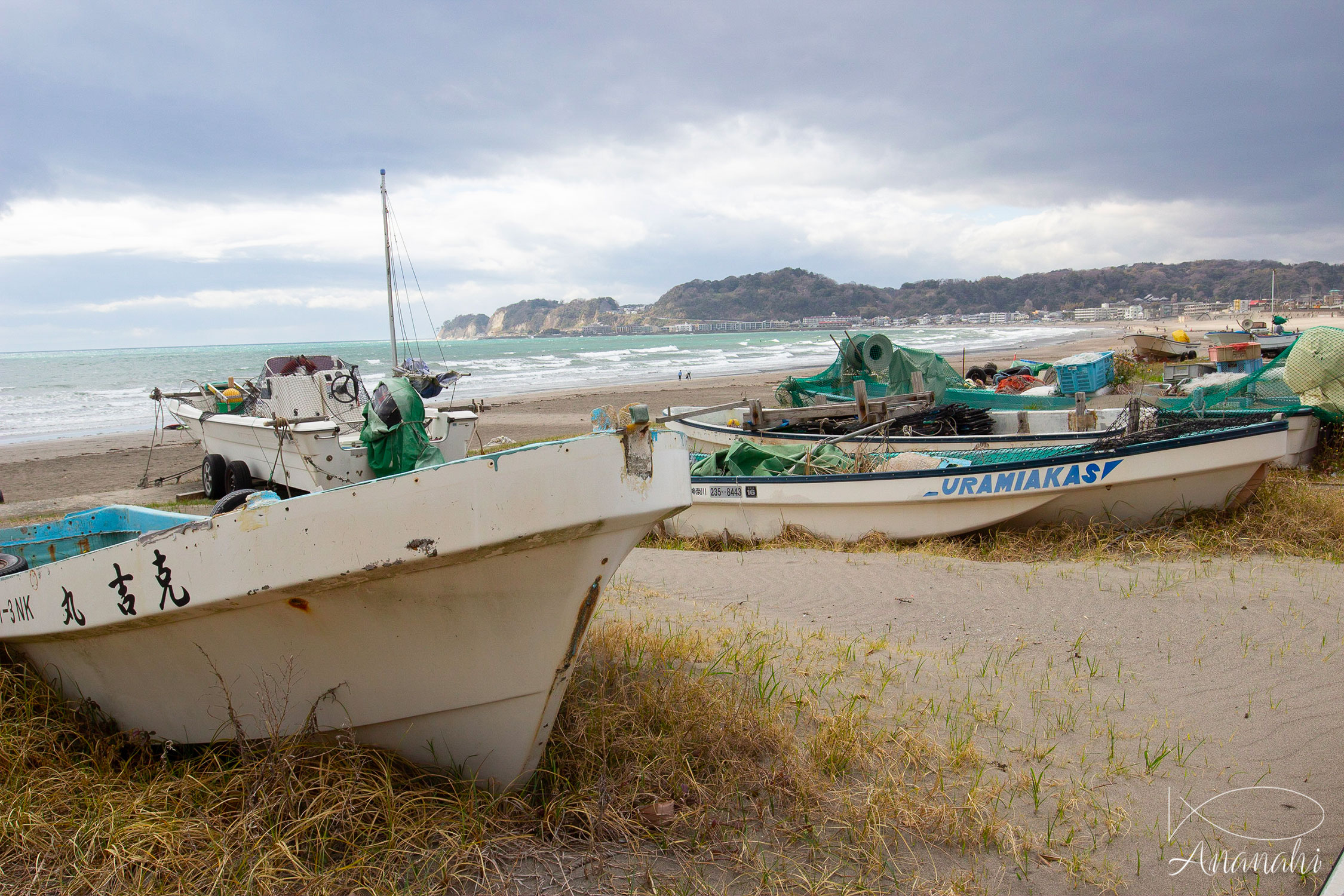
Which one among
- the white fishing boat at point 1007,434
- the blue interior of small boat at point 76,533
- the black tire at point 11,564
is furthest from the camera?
the white fishing boat at point 1007,434

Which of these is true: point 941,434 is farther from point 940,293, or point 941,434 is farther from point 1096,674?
point 940,293

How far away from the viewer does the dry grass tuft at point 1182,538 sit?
21.7 ft

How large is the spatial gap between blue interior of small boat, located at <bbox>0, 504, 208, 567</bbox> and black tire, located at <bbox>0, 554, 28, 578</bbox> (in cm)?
50

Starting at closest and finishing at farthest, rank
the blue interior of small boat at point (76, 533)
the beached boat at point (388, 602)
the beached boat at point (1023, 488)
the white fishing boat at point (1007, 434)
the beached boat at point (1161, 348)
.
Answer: the beached boat at point (388, 602) < the blue interior of small boat at point (76, 533) < the beached boat at point (1023, 488) < the white fishing boat at point (1007, 434) < the beached boat at point (1161, 348)

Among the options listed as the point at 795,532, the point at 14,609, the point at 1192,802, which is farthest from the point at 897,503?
the point at 14,609

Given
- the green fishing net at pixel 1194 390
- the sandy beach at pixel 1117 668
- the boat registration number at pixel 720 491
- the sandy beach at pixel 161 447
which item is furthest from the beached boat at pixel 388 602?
the sandy beach at pixel 161 447

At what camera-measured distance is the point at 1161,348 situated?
65.8ft

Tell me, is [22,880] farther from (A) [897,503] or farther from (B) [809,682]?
(A) [897,503]

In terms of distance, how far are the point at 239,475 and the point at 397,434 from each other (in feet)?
26.2

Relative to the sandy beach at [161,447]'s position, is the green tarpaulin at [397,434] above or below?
above

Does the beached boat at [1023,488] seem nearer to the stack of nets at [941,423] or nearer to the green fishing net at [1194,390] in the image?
the stack of nets at [941,423]

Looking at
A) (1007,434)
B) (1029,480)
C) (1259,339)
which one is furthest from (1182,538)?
(1259,339)

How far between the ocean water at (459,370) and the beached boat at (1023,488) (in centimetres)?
1219

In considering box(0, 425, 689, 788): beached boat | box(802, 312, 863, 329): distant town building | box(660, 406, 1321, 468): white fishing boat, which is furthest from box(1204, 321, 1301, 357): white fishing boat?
box(802, 312, 863, 329): distant town building
